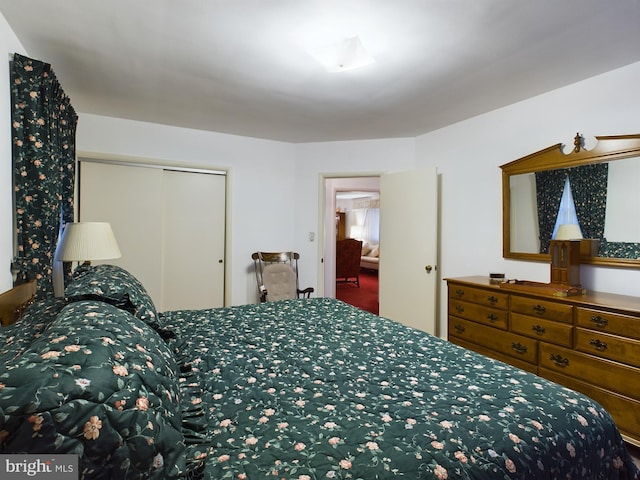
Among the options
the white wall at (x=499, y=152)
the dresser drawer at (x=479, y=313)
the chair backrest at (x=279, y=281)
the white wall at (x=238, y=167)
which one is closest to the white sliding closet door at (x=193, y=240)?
the white wall at (x=238, y=167)

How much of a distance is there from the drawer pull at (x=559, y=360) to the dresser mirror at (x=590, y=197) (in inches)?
30.1

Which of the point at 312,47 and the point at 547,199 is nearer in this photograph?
the point at 312,47

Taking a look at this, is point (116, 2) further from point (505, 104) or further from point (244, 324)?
point (505, 104)

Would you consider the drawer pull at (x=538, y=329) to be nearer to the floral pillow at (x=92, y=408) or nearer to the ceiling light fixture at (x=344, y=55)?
the ceiling light fixture at (x=344, y=55)

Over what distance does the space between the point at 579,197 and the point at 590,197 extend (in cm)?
8

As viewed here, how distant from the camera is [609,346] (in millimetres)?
2029

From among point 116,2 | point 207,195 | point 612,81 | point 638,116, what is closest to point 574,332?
point 638,116

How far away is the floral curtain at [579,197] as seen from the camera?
97.6 inches

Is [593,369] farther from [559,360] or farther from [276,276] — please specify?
[276,276]

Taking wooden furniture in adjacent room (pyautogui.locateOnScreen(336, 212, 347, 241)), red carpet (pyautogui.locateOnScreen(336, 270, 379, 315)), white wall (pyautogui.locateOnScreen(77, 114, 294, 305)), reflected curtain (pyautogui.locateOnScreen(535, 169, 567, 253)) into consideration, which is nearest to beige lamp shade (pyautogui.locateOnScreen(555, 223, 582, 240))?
reflected curtain (pyautogui.locateOnScreen(535, 169, 567, 253))

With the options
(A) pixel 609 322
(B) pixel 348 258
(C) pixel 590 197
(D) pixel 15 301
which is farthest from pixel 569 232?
(B) pixel 348 258

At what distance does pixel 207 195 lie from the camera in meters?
4.13

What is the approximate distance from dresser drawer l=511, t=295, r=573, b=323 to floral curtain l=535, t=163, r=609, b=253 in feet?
2.08

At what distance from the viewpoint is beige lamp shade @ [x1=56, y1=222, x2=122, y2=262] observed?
7.52ft
